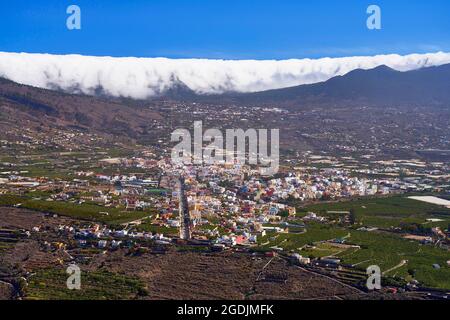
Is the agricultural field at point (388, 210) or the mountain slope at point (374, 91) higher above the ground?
the mountain slope at point (374, 91)

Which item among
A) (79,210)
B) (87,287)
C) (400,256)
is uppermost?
(79,210)

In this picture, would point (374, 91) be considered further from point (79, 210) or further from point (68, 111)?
point (79, 210)

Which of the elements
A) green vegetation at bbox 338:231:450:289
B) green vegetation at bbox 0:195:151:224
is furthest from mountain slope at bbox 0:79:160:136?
green vegetation at bbox 338:231:450:289

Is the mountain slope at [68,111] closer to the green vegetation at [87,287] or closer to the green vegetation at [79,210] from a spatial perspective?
the green vegetation at [79,210]

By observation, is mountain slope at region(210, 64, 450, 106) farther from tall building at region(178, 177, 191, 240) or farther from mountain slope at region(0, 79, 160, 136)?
tall building at region(178, 177, 191, 240)

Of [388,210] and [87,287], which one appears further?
[388,210]

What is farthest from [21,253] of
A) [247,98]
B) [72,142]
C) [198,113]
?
[247,98]

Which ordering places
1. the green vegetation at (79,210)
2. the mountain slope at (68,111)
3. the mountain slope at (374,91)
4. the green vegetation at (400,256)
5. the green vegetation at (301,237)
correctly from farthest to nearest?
the mountain slope at (374,91) → the mountain slope at (68,111) → the green vegetation at (79,210) → the green vegetation at (301,237) → the green vegetation at (400,256)

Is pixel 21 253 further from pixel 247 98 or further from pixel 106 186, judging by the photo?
pixel 247 98

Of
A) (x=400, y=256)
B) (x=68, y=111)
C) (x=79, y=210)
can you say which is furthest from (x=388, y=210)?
(x=68, y=111)

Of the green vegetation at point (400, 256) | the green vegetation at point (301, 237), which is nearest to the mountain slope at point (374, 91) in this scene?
the green vegetation at point (301, 237)
